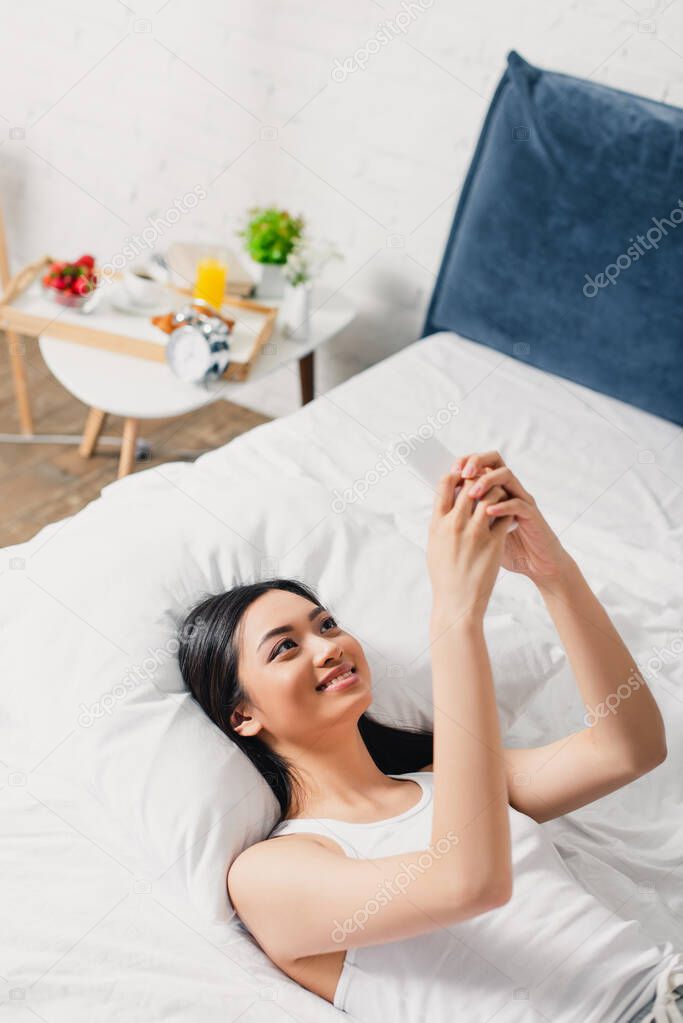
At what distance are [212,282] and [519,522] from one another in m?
1.46

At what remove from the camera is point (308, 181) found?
107 inches

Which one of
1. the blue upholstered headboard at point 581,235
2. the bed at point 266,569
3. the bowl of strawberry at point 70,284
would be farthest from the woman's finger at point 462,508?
the bowl of strawberry at point 70,284

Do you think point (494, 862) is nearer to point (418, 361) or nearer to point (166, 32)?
point (418, 361)

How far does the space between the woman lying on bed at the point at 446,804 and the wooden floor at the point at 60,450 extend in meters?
1.40

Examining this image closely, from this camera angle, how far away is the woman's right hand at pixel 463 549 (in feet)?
3.46

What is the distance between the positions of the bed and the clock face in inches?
12.4

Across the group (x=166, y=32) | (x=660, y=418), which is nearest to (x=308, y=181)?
(x=166, y=32)

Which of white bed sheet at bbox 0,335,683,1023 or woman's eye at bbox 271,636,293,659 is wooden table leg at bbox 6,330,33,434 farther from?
woman's eye at bbox 271,636,293,659

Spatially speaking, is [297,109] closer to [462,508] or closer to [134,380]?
[134,380]

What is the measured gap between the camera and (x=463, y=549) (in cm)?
108

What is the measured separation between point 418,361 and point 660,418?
53cm

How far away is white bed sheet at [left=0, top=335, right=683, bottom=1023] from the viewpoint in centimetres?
108

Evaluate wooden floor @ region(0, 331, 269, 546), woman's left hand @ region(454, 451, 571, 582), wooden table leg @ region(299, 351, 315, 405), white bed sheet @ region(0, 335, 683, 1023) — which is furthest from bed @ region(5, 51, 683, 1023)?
wooden floor @ region(0, 331, 269, 546)

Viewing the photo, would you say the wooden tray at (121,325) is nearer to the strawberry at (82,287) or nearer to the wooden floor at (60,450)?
the strawberry at (82,287)
